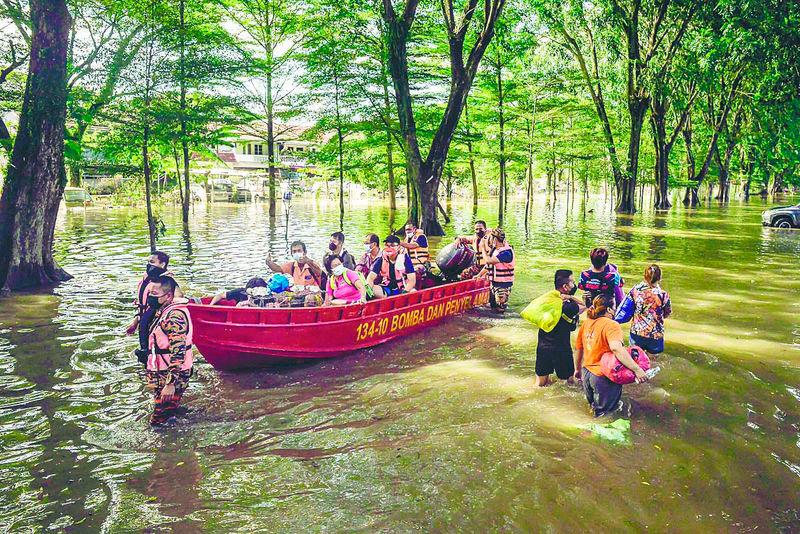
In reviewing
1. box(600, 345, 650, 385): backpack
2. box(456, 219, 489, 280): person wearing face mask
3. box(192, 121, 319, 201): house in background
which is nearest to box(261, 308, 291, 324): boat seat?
box(600, 345, 650, 385): backpack

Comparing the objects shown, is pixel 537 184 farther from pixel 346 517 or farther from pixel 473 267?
pixel 346 517

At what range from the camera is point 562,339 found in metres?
7.39

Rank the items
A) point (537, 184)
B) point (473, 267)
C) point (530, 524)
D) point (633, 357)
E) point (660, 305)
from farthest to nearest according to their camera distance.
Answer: point (537, 184), point (473, 267), point (660, 305), point (633, 357), point (530, 524)

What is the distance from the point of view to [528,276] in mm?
16828

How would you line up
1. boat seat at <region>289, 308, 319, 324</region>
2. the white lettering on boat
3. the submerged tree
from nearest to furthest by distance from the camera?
boat seat at <region>289, 308, 319, 324</region>
the white lettering on boat
the submerged tree

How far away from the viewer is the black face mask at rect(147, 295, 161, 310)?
6387 mm

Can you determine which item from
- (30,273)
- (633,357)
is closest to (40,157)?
(30,273)

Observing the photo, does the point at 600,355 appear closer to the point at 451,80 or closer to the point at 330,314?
the point at 330,314

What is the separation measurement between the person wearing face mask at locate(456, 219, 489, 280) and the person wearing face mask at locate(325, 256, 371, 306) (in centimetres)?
421

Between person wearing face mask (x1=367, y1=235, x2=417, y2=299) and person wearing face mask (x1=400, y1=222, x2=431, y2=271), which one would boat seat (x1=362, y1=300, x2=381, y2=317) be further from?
person wearing face mask (x1=400, y1=222, x2=431, y2=271)

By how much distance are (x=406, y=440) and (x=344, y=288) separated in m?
3.67

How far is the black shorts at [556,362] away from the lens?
24.3 feet

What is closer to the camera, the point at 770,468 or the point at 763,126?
the point at 770,468

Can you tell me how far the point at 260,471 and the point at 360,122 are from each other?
2480 cm
